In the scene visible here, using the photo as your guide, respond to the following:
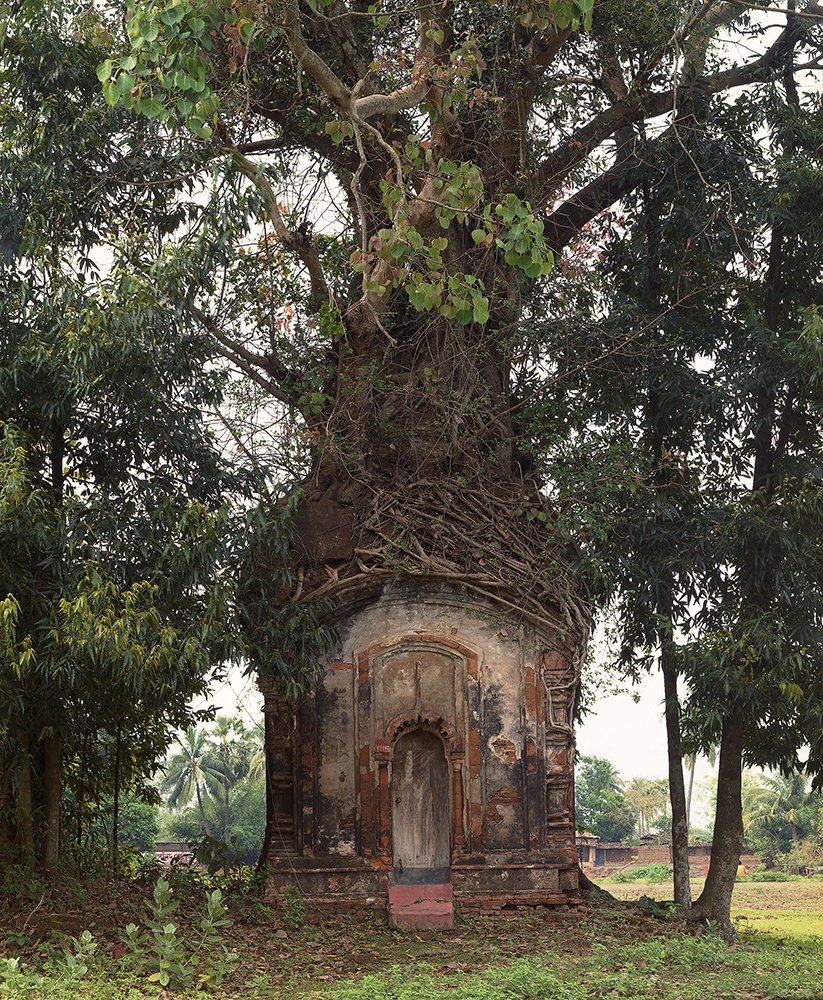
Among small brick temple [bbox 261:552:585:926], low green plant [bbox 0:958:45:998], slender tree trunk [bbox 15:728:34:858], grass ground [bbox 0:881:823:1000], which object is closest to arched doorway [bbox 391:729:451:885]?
small brick temple [bbox 261:552:585:926]

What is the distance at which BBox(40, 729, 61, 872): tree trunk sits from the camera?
35.2 ft

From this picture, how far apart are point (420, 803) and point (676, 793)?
325cm

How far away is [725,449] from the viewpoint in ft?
46.5

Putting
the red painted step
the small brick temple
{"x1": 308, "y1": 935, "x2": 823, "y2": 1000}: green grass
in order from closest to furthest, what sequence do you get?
{"x1": 308, "y1": 935, "x2": 823, "y2": 1000}: green grass, the red painted step, the small brick temple

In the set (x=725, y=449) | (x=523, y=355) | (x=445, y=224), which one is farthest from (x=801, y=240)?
(x=445, y=224)

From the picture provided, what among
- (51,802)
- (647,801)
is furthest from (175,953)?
(647,801)

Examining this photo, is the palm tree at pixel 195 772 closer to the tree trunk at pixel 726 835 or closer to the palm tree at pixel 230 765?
the palm tree at pixel 230 765

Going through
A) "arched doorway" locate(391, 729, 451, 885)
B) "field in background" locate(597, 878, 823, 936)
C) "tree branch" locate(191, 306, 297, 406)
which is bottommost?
"field in background" locate(597, 878, 823, 936)

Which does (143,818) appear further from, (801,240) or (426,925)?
(801,240)

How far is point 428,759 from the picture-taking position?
505 inches

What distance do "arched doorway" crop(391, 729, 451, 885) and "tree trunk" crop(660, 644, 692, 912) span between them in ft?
9.36

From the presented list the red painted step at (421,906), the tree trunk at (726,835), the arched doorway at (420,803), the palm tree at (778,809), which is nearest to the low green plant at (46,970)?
the red painted step at (421,906)

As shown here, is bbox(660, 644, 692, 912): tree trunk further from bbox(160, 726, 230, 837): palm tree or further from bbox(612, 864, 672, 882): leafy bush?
bbox(160, 726, 230, 837): palm tree

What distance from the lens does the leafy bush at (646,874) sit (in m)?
29.6
